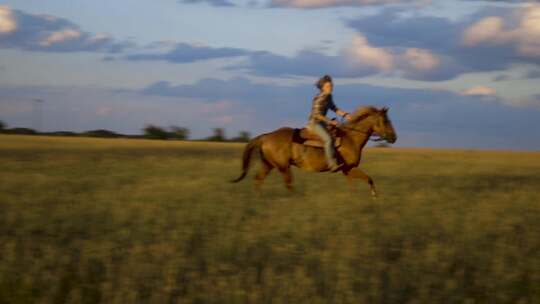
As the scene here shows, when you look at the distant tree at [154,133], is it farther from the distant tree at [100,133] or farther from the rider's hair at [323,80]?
A: the rider's hair at [323,80]

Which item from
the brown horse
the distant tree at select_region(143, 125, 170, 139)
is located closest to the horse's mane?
the brown horse

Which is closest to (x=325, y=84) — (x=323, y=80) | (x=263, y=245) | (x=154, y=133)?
(x=323, y=80)

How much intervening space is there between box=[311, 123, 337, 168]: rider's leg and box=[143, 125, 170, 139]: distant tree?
4764cm

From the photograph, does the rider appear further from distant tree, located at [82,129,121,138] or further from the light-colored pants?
distant tree, located at [82,129,121,138]

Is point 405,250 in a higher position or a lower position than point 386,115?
lower

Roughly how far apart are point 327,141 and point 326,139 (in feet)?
0.15

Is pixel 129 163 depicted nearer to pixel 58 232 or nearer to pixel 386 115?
pixel 386 115

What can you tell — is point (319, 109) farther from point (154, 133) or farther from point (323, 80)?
point (154, 133)

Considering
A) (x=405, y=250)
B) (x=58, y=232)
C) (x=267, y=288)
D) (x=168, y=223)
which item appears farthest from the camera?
(x=168, y=223)

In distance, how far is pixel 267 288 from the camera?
613cm

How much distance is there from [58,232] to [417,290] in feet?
16.7

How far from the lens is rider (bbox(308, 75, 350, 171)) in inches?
514

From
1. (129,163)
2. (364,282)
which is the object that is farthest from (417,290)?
(129,163)

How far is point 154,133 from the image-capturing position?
60250 millimetres
